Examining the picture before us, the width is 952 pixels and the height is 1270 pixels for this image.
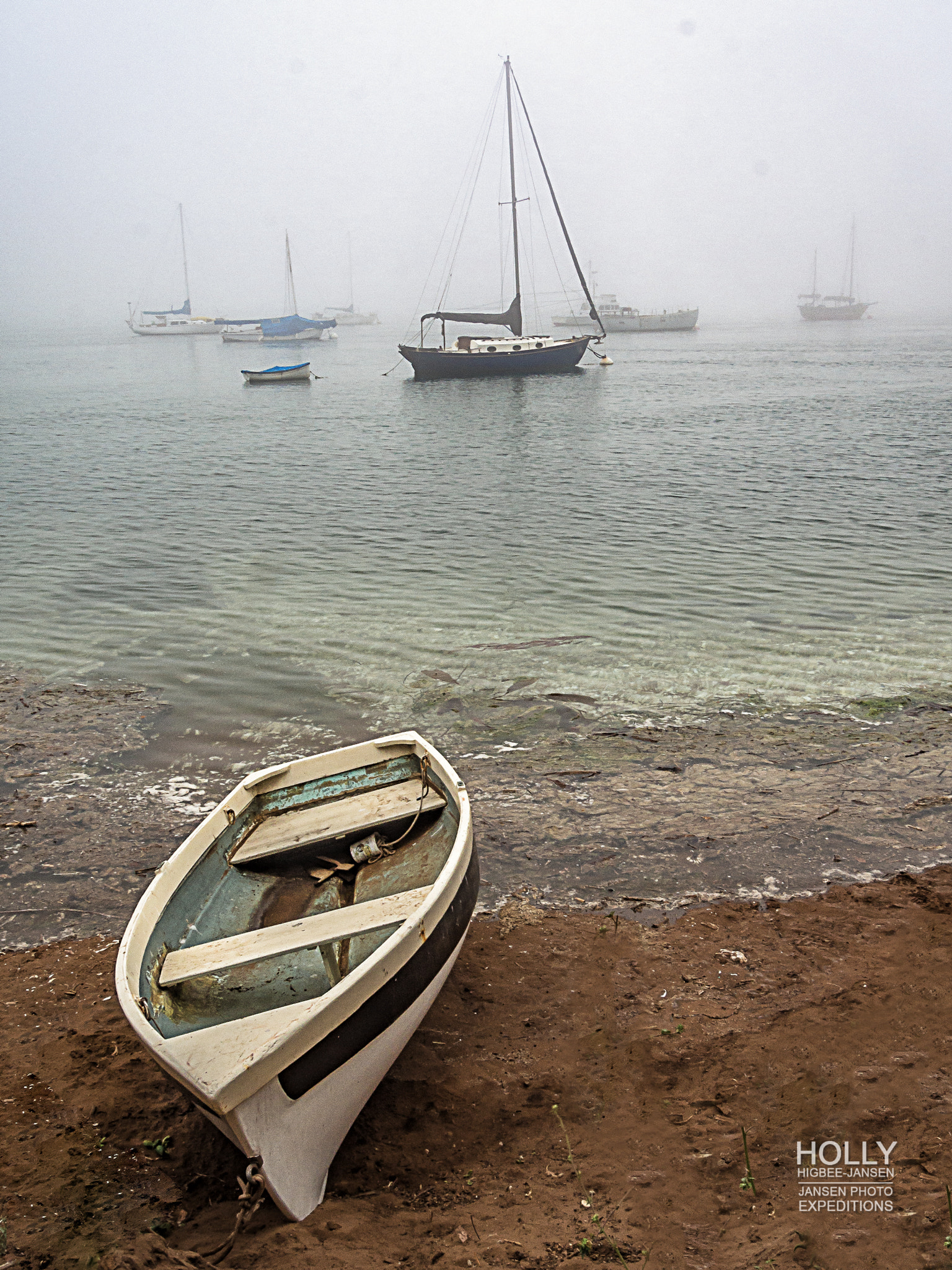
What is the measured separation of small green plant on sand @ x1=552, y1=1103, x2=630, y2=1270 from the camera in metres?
3.64

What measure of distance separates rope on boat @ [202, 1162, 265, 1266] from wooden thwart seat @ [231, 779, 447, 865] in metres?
2.32

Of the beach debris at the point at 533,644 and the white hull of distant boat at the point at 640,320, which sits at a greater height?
the white hull of distant boat at the point at 640,320

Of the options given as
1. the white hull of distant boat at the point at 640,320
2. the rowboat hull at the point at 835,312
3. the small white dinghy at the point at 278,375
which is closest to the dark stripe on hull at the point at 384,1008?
the small white dinghy at the point at 278,375

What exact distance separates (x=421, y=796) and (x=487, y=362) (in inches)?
1979

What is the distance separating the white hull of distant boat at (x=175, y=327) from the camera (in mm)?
153125

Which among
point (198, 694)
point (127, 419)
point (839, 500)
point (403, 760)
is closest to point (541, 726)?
point (403, 760)

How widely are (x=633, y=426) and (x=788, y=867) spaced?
1178 inches

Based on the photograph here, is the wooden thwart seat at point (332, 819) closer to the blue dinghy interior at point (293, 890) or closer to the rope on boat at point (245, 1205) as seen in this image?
the blue dinghy interior at point (293, 890)

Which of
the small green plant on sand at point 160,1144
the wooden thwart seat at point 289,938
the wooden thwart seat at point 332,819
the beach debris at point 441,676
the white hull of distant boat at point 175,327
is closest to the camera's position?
the small green plant on sand at point 160,1144

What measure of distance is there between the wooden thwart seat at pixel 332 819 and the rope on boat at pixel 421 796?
0.09 feet

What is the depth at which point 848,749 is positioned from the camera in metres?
8.79

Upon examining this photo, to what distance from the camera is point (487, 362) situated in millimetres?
53594

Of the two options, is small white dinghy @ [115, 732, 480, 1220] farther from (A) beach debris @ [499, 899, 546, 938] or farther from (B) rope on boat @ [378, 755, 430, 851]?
(A) beach debris @ [499, 899, 546, 938]

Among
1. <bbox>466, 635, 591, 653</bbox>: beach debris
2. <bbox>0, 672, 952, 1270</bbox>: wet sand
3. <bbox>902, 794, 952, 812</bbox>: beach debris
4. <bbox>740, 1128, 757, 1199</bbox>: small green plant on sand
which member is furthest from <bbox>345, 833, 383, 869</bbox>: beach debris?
<bbox>466, 635, 591, 653</bbox>: beach debris
